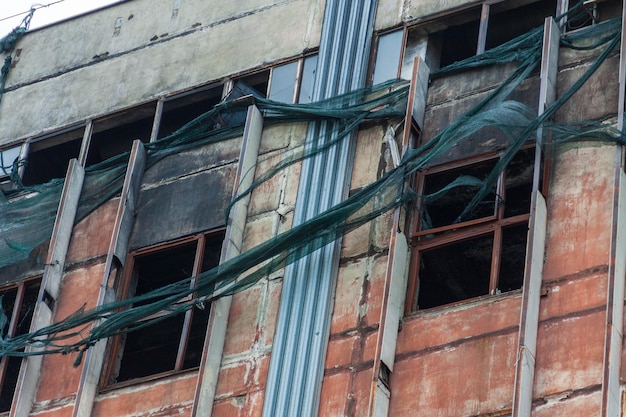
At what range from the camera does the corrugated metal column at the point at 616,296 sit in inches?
561

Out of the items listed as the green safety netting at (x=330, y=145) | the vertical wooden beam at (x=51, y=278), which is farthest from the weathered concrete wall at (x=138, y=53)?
the vertical wooden beam at (x=51, y=278)

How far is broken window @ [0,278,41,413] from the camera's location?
20031 millimetres

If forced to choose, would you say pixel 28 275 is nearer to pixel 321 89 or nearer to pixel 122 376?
pixel 122 376

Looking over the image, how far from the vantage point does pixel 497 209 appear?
655 inches

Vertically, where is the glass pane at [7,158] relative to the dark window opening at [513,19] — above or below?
below

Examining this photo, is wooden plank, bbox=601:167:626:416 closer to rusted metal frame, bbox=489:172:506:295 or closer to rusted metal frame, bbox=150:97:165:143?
rusted metal frame, bbox=489:172:506:295

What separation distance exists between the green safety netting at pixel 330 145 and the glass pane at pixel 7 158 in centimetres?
223

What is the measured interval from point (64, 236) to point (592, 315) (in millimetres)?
7874

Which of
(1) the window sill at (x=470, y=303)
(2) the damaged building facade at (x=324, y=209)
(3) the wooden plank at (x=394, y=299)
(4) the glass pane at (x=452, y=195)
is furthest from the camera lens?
(4) the glass pane at (x=452, y=195)

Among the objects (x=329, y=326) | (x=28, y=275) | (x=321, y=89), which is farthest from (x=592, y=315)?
(x=28, y=275)

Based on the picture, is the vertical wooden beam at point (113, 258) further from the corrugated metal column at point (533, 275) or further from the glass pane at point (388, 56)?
the corrugated metal column at point (533, 275)

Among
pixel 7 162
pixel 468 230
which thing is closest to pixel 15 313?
pixel 7 162

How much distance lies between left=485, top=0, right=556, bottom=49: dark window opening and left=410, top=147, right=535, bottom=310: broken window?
2.29 metres

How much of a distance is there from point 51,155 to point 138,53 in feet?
6.91
